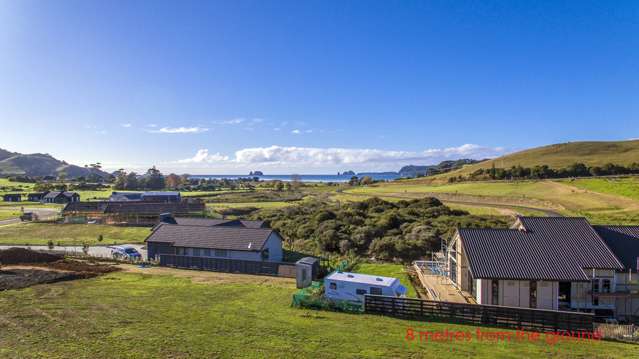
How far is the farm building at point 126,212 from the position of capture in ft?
225

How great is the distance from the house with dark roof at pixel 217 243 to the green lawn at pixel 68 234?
15248mm

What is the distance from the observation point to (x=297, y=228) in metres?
54.1

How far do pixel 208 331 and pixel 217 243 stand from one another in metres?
20.3

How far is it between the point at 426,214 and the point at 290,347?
43.4m

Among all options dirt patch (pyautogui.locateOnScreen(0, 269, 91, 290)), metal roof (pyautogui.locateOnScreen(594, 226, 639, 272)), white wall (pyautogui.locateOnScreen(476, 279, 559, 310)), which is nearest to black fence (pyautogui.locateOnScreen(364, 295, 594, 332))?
white wall (pyautogui.locateOnScreen(476, 279, 559, 310))

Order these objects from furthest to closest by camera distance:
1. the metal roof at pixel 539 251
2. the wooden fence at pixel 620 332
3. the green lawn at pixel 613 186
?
1. the green lawn at pixel 613 186
2. the metal roof at pixel 539 251
3. the wooden fence at pixel 620 332

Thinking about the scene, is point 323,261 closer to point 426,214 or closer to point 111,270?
point 111,270

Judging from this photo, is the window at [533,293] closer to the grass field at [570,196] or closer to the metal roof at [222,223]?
the grass field at [570,196]

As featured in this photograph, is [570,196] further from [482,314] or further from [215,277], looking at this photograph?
[215,277]

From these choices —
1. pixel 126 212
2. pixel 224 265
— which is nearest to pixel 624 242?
pixel 224 265

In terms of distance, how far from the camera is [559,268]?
2231 cm

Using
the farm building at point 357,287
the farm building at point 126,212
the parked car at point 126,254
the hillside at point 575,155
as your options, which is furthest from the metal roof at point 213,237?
the hillside at point 575,155

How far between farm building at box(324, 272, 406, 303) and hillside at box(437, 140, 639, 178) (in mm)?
100168

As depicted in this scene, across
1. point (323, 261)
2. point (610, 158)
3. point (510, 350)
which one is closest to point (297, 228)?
point (323, 261)
